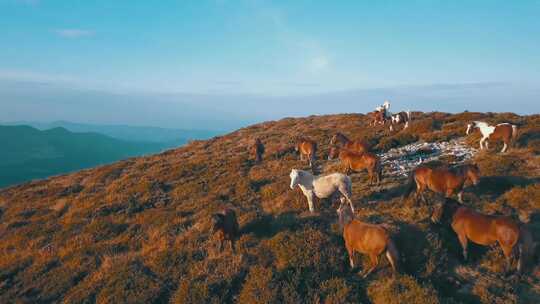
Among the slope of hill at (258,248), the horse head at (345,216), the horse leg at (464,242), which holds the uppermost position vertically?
the horse head at (345,216)

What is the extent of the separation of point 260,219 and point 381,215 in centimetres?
366

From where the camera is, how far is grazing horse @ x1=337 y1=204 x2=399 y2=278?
654 centimetres

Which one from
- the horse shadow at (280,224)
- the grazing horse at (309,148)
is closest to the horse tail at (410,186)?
the horse shadow at (280,224)

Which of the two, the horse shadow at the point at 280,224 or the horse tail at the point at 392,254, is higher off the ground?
the horse tail at the point at 392,254

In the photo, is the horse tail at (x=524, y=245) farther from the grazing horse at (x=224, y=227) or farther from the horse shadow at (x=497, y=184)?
the grazing horse at (x=224, y=227)

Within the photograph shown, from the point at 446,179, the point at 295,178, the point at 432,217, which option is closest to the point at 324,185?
the point at 295,178

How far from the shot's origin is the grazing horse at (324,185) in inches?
372

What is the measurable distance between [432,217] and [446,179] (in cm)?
160

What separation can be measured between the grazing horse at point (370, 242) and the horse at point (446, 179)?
3.34 m

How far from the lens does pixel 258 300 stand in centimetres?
664

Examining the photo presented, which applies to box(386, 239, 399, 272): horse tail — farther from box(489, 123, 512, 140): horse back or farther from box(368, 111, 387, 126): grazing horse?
box(368, 111, 387, 126): grazing horse

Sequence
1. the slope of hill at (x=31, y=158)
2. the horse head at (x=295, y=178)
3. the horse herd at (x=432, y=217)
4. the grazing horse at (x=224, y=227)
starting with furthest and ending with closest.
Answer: the slope of hill at (x=31, y=158) → the horse head at (x=295, y=178) → the grazing horse at (x=224, y=227) → the horse herd at (x=432, y=217)

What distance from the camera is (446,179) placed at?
8.99 m

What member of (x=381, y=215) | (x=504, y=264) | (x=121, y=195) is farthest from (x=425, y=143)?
(x=121, y=195)
